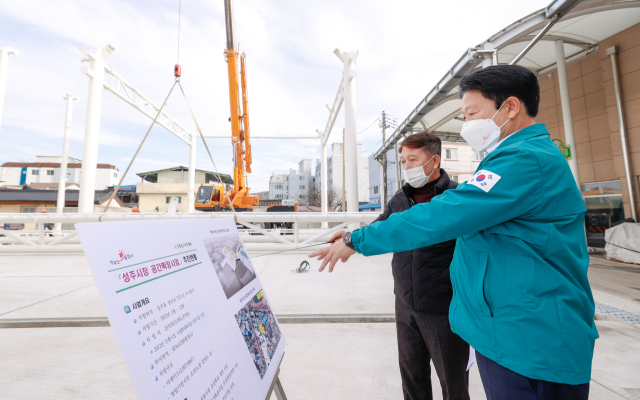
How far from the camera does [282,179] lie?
2694 inches

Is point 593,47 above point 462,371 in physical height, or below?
above

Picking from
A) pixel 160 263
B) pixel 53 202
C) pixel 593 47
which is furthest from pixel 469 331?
pixel 53 202

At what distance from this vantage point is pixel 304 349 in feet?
8.96

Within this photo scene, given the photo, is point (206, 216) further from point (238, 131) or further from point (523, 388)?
point (523, 388)

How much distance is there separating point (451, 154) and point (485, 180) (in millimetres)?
25423

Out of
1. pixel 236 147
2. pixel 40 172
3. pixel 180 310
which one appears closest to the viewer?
pixel 180 310

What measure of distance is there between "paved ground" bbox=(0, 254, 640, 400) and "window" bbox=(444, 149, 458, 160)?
19654mm

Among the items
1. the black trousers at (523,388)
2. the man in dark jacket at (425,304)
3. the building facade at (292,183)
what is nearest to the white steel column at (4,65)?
the man in dark jacket at (425,304)

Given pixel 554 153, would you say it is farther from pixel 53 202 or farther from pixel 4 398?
pixel 53 202

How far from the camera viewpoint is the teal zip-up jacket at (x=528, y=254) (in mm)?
952

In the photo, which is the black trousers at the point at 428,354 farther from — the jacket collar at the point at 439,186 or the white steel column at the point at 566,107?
the white steel column at the point at 566,107

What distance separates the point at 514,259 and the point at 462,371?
0.99 m

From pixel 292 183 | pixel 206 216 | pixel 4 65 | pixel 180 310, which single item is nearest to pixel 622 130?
pixel 180 310

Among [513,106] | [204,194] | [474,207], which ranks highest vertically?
[204,194]
